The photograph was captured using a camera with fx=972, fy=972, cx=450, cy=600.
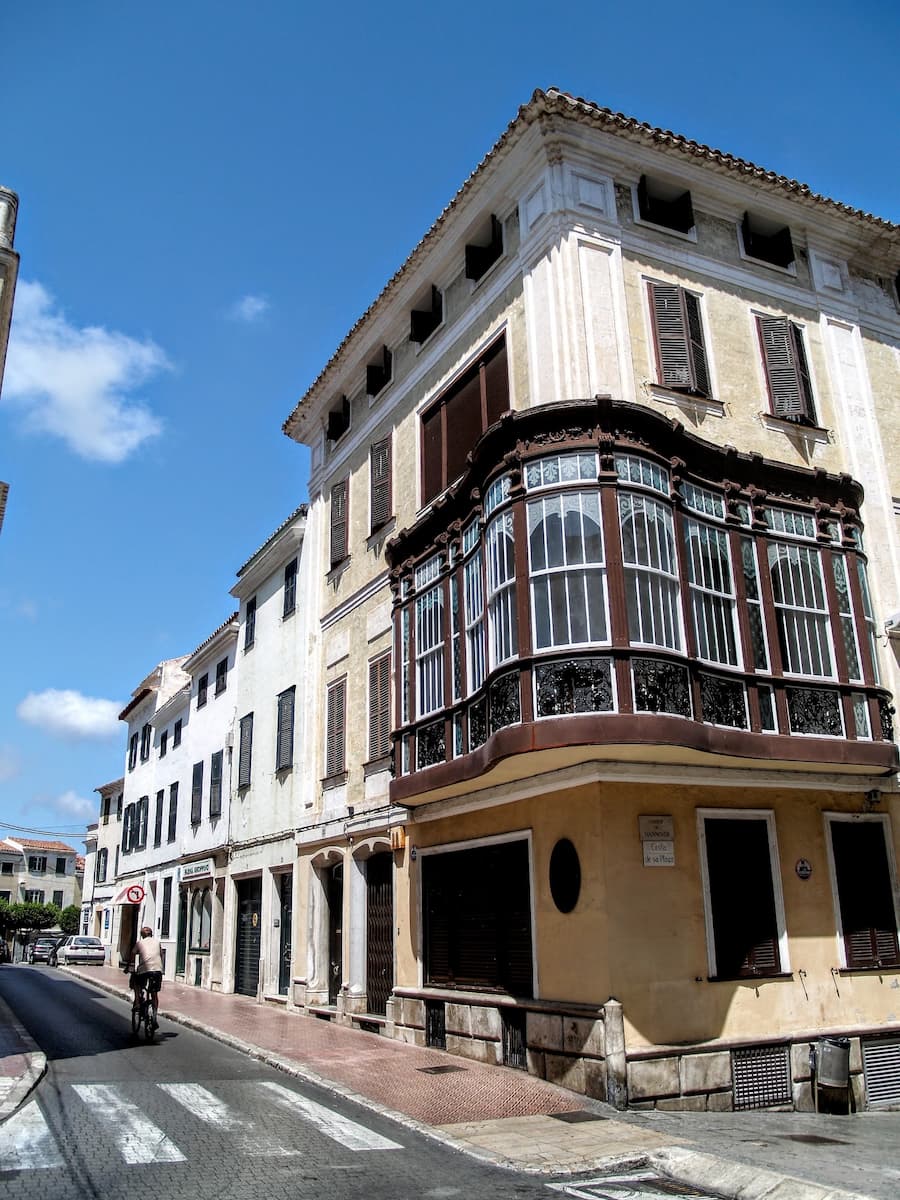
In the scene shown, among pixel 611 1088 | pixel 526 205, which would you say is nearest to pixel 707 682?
pixel 611 1088

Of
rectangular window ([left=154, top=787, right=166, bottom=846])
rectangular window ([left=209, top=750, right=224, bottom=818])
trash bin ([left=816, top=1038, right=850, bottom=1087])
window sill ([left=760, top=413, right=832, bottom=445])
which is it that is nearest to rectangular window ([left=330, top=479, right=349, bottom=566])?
window sill ([left=760, top=413, right=832, bottom=445])

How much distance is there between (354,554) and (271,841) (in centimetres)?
704

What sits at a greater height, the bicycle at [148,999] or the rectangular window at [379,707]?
the rectangular window at [379,707]

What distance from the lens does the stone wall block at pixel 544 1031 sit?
37.0 ft

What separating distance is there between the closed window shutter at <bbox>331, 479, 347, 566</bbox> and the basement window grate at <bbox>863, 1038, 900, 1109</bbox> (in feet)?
41.2

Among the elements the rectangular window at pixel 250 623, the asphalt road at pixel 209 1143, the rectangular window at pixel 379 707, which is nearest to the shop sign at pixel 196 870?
the rectangular window at pixel 250 623

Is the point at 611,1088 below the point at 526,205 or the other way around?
below

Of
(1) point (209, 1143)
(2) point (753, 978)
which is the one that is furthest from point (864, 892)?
(1) point (209, 1143)

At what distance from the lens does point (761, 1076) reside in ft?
36.8

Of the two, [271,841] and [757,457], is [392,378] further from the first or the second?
[271,841]

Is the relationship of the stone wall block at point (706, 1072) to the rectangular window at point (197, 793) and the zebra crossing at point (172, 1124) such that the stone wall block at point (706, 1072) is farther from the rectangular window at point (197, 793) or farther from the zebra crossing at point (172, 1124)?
the rectangular window at point (197, 793)

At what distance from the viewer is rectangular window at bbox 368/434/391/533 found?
1816 centimetres

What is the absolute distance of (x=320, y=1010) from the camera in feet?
58.9

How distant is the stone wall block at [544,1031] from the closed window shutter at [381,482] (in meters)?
9.28
